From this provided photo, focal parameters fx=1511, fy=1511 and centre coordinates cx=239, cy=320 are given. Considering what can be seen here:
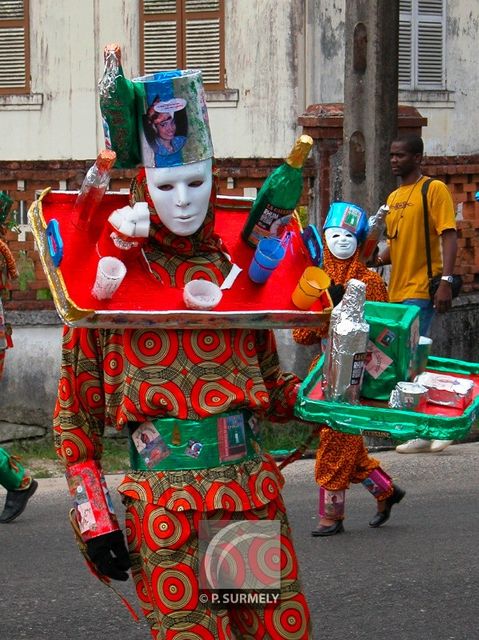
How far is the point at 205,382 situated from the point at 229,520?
363 mm

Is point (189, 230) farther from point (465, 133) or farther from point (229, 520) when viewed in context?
point (465, 133)

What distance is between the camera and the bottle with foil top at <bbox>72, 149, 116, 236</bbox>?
390 centimetres

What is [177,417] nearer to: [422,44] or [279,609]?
[279,609]

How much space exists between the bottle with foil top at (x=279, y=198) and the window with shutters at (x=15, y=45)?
13.1 m

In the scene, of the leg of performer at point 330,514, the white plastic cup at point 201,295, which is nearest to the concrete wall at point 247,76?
the leg of performer at point 330,514

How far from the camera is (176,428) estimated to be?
155 inches

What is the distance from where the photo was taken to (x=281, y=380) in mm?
4309

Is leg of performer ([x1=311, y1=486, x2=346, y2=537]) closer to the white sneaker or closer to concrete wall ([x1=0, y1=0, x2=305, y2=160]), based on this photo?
the white sneaker

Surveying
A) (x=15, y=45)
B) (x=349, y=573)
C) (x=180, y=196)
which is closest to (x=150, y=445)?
(x=180, y=196)

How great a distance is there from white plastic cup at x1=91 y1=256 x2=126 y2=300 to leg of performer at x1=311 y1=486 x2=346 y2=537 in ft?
10.9

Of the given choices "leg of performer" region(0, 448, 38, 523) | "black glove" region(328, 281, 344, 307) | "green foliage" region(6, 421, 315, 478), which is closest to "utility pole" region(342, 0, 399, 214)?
"green foliage" region(6, 421, 315, 478)

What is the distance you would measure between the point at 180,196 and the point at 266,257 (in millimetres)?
296

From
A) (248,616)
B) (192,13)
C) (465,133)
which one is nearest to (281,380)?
(248,616)

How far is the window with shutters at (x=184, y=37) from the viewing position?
642 inches
